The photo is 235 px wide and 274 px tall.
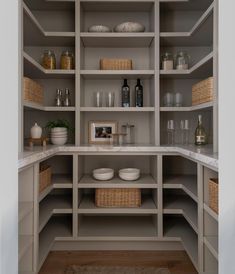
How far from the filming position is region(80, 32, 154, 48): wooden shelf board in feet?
9.14

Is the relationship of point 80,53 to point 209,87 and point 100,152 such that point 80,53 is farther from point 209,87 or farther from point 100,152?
point 209,87

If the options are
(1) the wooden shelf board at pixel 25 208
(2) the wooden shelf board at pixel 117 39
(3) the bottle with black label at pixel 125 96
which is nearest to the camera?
(1) the wooden shelf board at pixel 25 208

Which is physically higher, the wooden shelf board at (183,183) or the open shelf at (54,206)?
the wooden shelf board at (183,183)

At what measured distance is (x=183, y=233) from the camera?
8.73 feet

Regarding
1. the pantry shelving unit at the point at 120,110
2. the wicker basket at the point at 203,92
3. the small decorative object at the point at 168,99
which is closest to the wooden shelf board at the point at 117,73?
the pantry shelving unit at the point at 120,110

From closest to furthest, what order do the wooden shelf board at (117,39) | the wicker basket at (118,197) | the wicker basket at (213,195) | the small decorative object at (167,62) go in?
the wicker basket at (213,195) < the wicker basket at (118,197) < the wooden shelf board at (117,39) < the small decorative object at (167,62)

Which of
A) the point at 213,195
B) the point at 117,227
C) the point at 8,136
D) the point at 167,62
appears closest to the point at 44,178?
the point at 117,227

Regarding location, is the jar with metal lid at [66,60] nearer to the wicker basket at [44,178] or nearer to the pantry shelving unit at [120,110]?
the pantry shelving unit at [120,110]

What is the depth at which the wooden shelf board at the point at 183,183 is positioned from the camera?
2.44 meters

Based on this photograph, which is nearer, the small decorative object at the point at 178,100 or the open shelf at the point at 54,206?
the open shelf at the point at 54,206

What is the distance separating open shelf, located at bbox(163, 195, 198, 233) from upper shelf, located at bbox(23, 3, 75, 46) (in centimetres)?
181

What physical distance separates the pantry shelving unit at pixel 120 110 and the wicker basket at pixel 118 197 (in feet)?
0.22

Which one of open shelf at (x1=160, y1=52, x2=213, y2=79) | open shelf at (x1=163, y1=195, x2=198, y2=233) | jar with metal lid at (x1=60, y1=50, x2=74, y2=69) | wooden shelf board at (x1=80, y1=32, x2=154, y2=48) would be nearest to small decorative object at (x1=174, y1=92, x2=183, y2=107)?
open shelf at (x1=160, y1=52, x2=213, y2=79)

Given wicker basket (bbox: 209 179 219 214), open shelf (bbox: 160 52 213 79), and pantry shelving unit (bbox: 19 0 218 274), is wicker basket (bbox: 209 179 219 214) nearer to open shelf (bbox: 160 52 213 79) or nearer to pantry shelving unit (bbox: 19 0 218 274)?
pantry shelving unit (bbox: 19 0 218 274)
